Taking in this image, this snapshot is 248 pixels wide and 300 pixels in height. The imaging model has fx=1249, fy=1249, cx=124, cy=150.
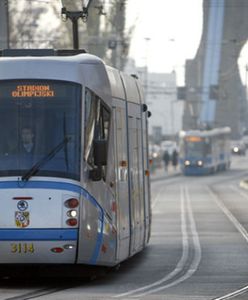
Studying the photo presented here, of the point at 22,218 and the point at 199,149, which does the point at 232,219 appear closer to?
the point at 22,218

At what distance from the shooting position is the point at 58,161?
16.3 metres

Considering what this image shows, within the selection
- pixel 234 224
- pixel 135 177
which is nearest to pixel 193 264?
pixel 135 177

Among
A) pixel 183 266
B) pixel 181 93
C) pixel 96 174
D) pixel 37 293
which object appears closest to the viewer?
pixel 37 293

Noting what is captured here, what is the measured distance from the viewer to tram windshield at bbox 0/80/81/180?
53.5ft

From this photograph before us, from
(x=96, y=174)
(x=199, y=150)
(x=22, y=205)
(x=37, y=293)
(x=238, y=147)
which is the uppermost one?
(x=96, y=174)

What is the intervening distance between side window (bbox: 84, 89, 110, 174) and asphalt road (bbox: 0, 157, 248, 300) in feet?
5.96

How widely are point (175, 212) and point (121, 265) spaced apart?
20026mm

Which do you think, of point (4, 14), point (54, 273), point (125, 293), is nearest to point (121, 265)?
point (54, 273)

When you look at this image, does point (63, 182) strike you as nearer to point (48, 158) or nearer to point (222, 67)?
point (48, 158)

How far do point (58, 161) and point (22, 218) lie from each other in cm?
92

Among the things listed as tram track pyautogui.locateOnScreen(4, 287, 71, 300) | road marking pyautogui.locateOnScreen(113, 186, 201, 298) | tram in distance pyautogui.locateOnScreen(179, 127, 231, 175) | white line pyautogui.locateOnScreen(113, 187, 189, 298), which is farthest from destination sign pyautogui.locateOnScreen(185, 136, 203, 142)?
tram track pyautogui.locateOnScreen(4, 287, 71, 300)

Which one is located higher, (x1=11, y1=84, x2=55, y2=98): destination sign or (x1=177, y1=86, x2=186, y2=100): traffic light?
(x1=11, y1=84, x2=55, y2=98): destination sign

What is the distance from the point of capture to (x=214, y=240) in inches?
1032

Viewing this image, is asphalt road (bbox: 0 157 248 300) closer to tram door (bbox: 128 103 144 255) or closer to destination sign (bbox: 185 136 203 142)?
tram door (bbox: 128 103 144 255)
